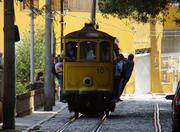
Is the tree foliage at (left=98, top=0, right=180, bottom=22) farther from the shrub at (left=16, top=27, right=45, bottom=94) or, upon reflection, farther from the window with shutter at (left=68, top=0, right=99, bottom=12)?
the window with shutter at (left=68, top=0, right=99, bottom=12)

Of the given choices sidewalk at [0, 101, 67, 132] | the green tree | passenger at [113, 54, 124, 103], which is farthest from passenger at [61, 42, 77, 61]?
the green tree

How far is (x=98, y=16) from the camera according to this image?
42750 mm

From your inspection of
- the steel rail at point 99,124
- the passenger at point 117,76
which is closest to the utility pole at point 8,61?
the steel rail at point 99,124

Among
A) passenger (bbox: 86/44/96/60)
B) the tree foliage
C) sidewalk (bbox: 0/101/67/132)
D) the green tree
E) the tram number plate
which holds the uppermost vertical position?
the tree foliage

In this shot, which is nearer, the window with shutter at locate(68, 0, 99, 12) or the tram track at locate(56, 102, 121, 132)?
the tram track at locate(56, 102, 121, 132)

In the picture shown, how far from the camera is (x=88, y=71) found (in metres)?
18.8

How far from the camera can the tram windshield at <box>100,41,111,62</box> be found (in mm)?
19016

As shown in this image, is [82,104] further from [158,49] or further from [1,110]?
[158,49]

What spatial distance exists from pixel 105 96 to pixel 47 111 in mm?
4180

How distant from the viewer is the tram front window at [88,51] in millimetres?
18969

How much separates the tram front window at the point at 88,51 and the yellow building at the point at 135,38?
854 inches

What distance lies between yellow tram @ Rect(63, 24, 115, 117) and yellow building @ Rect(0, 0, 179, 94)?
21.7 metres

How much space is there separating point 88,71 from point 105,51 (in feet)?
2.94

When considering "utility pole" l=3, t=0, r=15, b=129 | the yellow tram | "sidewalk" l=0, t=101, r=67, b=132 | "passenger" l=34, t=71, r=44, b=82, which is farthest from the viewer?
"passenger" l=34, t=71, r=44, b=82
